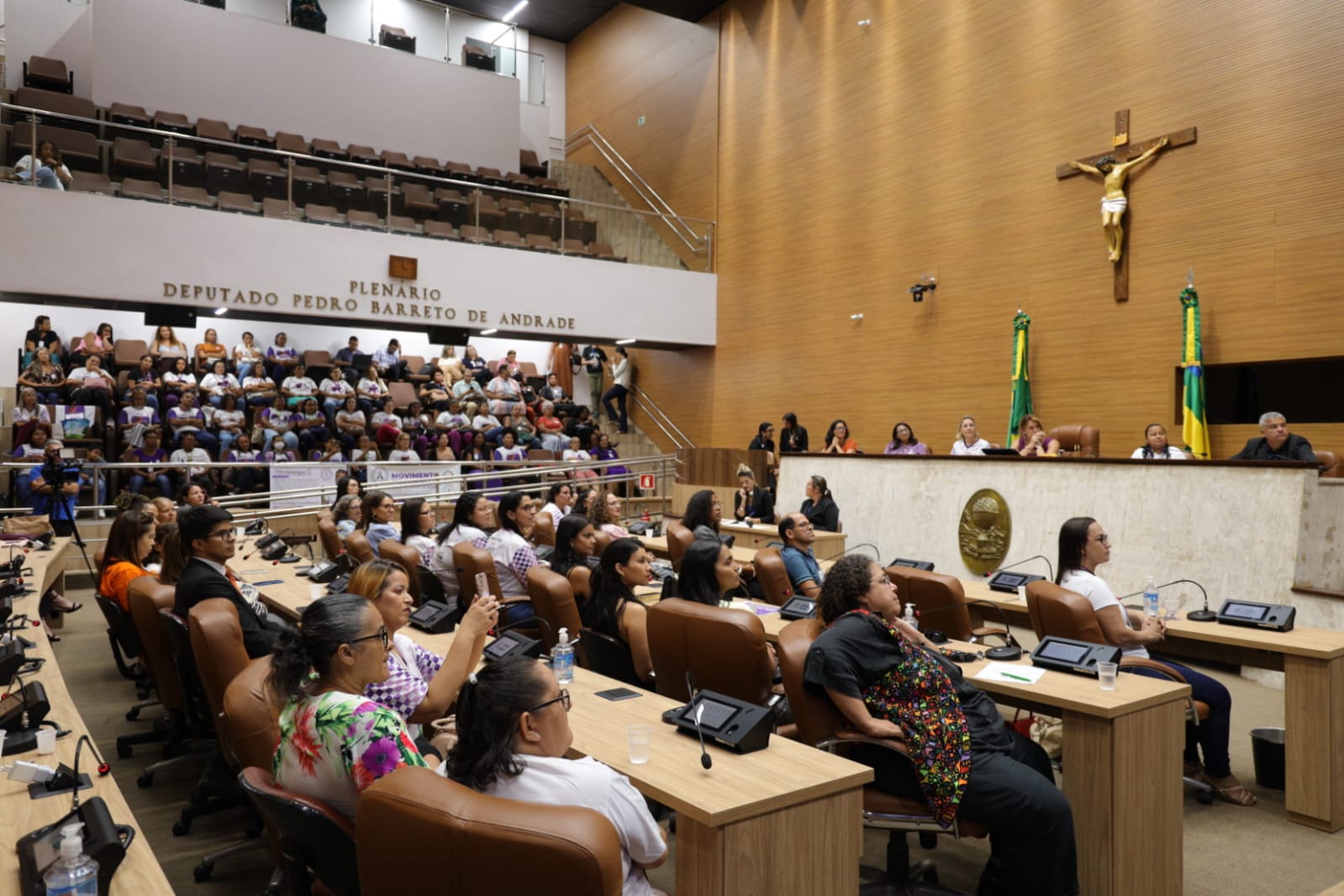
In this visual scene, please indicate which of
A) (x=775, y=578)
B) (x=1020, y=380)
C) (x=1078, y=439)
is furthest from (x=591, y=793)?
(x=1020, y=380)

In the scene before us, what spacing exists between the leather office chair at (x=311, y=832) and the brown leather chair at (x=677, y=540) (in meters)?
4.69

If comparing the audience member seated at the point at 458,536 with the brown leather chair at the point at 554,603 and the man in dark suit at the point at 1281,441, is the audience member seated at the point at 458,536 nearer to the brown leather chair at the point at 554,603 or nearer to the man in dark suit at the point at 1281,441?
the brown leather chair at the point at 554,603

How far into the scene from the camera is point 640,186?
16.5m

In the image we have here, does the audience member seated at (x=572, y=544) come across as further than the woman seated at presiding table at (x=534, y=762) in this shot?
Yes

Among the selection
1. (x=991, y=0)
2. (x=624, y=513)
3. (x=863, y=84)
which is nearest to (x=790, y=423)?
(x=624, y=513)

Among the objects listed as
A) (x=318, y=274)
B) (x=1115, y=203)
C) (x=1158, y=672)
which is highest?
(x=1115, y=203)

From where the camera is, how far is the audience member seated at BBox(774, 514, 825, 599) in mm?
5344

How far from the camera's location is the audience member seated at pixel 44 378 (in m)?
10.3

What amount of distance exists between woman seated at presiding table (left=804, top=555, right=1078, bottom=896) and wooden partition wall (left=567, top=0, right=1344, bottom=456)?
21.4 ft

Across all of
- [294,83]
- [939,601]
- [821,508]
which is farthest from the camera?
[294,83]

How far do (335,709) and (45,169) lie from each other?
431 inches

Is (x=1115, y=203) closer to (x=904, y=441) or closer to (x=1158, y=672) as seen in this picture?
(x=904, y=441)

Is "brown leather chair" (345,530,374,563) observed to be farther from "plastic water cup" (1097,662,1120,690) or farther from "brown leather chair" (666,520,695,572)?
"plastic water cup" (1097,662,1120,690)

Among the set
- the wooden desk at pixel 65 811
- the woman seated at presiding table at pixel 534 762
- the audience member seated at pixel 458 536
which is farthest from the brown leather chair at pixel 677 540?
the woman seated at presiding table at pixel 534 762
